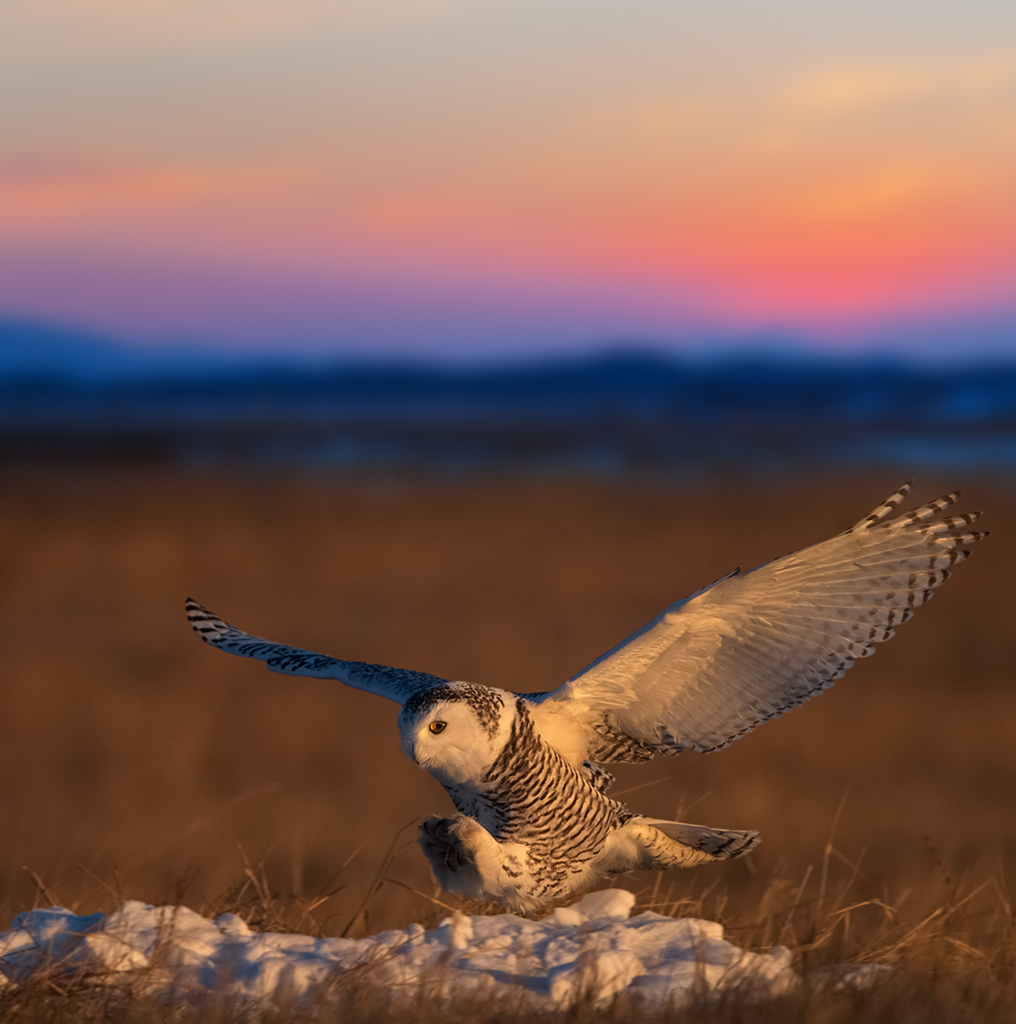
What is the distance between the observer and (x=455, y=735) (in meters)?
4.54

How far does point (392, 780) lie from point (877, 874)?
8.77 metres

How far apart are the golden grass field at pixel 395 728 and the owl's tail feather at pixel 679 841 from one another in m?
0.17

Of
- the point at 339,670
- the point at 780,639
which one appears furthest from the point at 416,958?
the point at 780,639

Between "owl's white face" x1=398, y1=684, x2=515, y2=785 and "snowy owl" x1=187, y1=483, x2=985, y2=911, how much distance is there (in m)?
0.13

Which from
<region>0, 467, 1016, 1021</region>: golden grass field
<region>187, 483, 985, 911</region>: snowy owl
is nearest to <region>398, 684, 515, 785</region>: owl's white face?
<region>187, 483, 985, 911</region>: snowy owl

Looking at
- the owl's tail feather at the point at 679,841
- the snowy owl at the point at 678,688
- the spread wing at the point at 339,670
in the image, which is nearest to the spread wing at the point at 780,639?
the snowy owl at the point at 678,688

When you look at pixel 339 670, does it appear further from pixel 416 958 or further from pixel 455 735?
pixel 416 958

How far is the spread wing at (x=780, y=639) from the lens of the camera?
5.14 m

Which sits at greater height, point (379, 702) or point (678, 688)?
point (678, 688)

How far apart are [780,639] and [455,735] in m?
1.48

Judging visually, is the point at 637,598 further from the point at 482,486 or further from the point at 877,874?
the point at 482,486

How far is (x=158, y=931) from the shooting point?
4.01m

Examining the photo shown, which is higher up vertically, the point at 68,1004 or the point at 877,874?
the point at 68,1004

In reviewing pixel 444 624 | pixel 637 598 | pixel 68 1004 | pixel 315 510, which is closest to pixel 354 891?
pixel 68 1004
